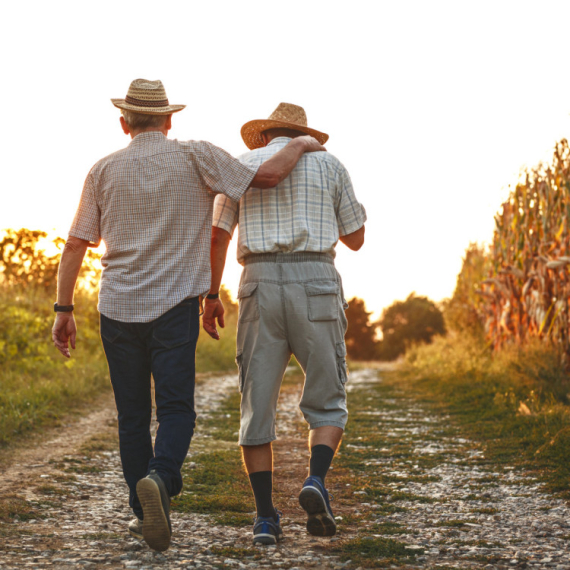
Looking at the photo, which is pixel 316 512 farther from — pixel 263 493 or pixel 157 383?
pixel 157 383

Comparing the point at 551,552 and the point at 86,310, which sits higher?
the point at 86,310

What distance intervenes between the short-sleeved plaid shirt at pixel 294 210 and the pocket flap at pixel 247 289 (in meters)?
0.15

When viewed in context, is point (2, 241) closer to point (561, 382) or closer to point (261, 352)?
point (561, 382)

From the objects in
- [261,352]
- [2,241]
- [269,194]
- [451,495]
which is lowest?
[451,495]

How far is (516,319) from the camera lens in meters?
9.59

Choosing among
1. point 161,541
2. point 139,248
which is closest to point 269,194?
point 139,248

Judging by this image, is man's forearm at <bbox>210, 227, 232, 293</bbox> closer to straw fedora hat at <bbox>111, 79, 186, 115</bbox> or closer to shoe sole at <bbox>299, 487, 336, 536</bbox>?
straw fedora hat at <bbox>111, 79, 186, 115</bbox>

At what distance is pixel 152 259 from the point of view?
2.88 meters

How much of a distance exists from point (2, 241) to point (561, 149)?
29.0 ft

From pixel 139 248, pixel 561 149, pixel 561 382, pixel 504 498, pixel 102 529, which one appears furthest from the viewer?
pixel 561 149

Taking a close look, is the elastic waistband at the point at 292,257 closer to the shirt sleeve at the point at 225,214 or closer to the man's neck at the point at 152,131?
the shirt sleeve at the point at 225,214

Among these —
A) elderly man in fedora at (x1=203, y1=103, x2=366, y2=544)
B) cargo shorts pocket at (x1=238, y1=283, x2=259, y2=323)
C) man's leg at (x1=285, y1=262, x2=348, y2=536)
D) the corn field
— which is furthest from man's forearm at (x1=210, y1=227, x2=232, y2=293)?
the corn field

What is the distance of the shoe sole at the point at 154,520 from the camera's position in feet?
8.32

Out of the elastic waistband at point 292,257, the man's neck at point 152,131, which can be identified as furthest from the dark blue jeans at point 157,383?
the man's neck at point 152,131
